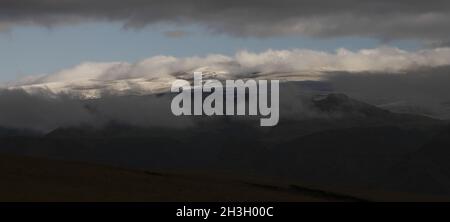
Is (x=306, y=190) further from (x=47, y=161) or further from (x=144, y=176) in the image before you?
(x=47, y=161)

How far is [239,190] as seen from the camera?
45094 millimetres

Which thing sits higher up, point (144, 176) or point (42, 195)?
point (144, 176)

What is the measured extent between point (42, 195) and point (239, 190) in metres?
13.0
